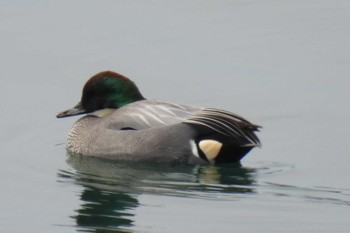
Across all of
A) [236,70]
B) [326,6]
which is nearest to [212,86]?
[236,70]

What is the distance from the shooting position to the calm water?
12.2 m

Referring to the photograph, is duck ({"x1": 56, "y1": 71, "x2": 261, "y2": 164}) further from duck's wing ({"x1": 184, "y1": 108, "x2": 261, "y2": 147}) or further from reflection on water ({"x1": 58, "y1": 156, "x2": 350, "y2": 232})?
reflection on water ({"x1": 58, "y1": 156, "x2": 350, "y2": 232})

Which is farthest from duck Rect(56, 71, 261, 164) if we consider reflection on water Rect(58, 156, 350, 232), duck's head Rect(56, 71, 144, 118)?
reflection on water Rect(58, 156, 350, 232)

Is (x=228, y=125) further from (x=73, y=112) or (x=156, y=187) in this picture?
(x=73, y=112)

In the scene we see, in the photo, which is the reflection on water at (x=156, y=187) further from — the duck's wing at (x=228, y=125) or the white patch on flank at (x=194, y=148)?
the duck's wing at (x=228, y=125)

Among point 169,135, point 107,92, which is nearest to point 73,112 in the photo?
point 107,92

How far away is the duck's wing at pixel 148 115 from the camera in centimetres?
1408

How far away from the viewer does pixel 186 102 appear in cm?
1591

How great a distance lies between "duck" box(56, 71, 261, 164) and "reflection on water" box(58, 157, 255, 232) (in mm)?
113

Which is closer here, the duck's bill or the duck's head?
the duck's head

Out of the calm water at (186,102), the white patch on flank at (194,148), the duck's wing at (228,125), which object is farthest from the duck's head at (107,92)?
the white patch on flank at (194,148)

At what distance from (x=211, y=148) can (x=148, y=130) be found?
69 centimetres

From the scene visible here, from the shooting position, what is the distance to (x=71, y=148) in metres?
14.6

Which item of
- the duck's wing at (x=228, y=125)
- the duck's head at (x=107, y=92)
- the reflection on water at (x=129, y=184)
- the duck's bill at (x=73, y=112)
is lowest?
the reflection on water at (x=129, y=184)
